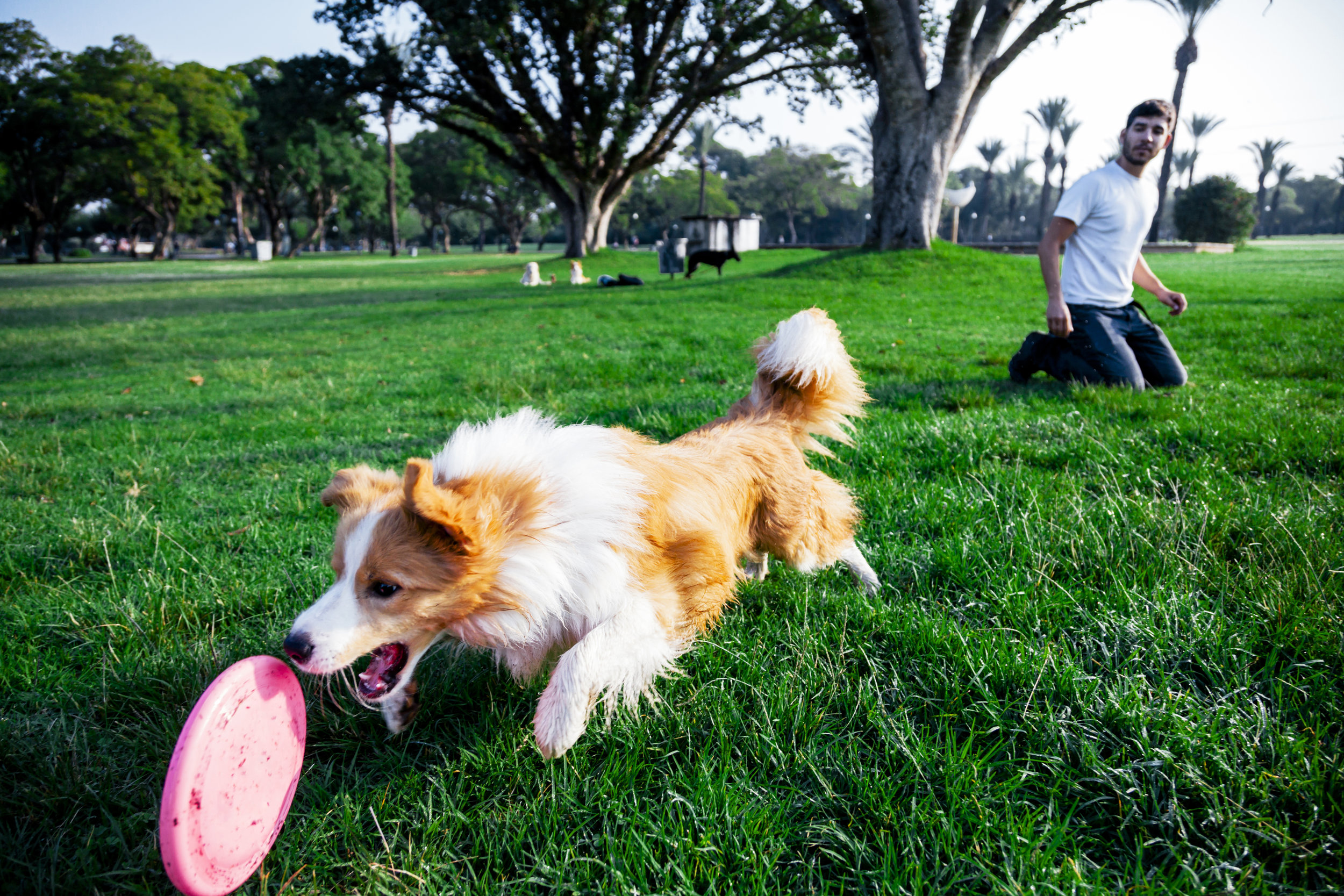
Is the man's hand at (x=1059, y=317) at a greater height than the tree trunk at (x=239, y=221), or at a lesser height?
lesser

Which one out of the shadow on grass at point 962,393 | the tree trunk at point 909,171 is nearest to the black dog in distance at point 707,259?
the tree trunk at point 909,171

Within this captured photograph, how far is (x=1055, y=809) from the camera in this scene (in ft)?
6.38

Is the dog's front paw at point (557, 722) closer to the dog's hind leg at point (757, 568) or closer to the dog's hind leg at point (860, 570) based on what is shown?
the dog's hind leg at point (757, 568)

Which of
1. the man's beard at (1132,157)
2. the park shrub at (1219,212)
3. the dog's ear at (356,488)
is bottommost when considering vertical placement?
the dog's ear at (356,488)

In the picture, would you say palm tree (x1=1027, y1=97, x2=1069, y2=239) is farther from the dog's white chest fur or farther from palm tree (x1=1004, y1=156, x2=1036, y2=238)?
the dog's white chest fur

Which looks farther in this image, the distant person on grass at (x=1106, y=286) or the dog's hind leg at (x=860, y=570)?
the distant person on grass at (x=1106, y=286)

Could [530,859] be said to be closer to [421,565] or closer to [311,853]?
[311,853]

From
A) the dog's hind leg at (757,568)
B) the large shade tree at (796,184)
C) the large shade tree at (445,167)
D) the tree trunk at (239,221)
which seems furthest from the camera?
the large shade tree at (796,184)

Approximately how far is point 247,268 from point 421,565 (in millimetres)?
46777

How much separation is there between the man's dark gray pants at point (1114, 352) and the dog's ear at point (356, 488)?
634cm

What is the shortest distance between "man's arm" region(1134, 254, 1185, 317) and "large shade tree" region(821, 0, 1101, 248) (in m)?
9.98

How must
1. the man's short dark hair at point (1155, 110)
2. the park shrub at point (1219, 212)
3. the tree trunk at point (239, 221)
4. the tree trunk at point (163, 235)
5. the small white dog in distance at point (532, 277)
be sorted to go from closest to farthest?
the man's short dark hair at point (1155, 110), the small white dog in distance at point (532, 277), the park shrub at point (1219, 212), the tree trunk at point (163, 235), the tree trunk at point (239, 221)

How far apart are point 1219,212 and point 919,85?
108 feet

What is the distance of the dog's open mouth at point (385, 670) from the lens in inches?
89.7
